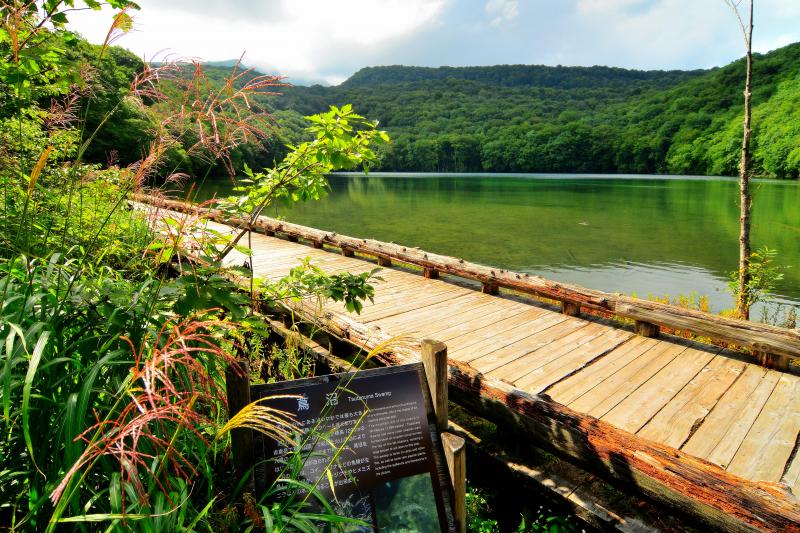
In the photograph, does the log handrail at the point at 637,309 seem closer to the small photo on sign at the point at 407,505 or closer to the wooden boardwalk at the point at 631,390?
the wooden boardwalk at the point at 631,390

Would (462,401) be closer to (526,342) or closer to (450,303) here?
(526,342)

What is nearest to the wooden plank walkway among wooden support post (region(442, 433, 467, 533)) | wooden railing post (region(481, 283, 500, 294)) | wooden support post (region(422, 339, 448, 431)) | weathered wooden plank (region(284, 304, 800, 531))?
wooden railing post (region(481, 283, 500, 294))

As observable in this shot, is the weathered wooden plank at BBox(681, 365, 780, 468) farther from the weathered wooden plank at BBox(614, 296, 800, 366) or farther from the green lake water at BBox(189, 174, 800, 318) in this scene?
the green lake water at BBox(189, 174, 800, 318)

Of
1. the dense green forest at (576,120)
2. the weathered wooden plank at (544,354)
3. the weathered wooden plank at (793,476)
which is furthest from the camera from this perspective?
the dense green forest at (576,120)

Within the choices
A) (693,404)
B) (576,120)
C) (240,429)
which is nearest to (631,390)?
(693,404)

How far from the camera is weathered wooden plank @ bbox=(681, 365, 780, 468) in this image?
319 centimetres

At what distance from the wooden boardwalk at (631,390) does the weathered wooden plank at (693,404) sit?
14mm

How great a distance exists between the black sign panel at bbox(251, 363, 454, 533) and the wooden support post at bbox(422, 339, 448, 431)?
0.10 metres

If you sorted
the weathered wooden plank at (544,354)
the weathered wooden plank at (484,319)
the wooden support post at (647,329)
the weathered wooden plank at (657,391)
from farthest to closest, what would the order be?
the weathered wooden plank at (484,319)
the wooden support post at (647,329)
the weathered wooden plank at (544,354)
the weathered wooden plank at (657,391)

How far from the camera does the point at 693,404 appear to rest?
3750mm

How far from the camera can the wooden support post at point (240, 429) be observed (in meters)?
2.04

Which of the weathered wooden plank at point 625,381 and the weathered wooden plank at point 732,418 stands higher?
the weathered wooden plank at point 625,381

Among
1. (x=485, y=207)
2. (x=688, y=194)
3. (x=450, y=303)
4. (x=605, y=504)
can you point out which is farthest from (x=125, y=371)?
(x=688, y=194)

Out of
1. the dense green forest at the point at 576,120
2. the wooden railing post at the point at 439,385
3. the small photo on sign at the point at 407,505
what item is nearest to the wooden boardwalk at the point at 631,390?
the wooden railing post at the point at 439,385
